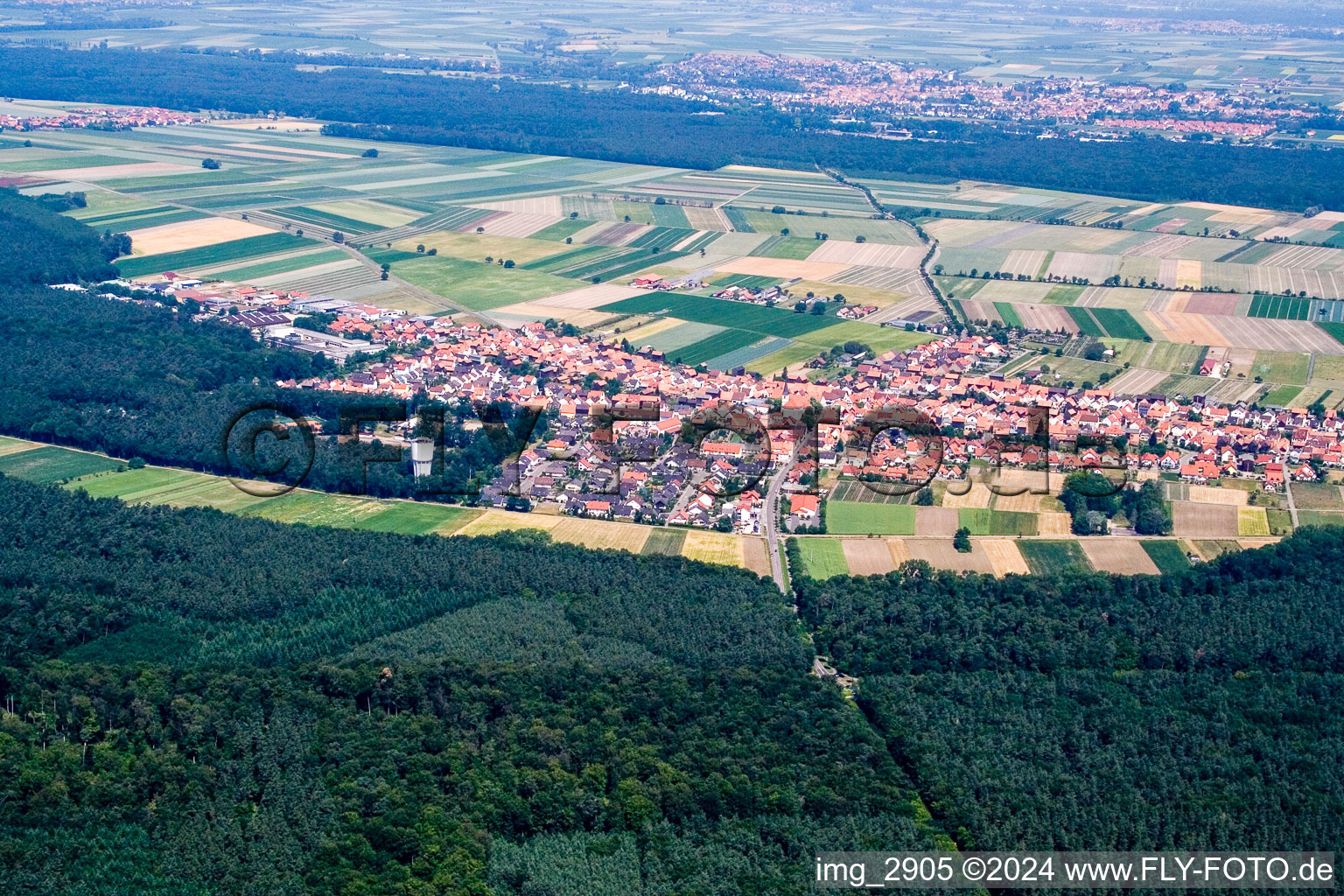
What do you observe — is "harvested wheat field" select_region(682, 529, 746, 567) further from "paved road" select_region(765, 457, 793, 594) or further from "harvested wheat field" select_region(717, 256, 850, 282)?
"harvested wheat field" select_region(717, 256, 850, 282)

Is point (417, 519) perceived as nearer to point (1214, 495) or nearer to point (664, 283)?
point (1214, 495)

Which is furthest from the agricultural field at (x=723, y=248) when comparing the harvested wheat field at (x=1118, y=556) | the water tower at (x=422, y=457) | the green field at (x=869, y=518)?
the harvested wheat field at (x=1118, y=556)

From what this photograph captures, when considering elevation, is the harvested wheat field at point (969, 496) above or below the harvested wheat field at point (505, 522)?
above

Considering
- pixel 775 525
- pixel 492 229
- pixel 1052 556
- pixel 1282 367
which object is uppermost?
pixel 492 229

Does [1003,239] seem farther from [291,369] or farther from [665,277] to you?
[291,369]

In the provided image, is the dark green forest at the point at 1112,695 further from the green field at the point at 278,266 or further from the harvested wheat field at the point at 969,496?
the green field at the point at 278,266

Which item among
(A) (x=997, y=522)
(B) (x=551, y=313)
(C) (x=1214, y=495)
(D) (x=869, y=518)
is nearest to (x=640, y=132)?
(B) (x=551, y=313)

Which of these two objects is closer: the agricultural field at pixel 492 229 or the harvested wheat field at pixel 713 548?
the harvested wheat field at pixel 713 548
